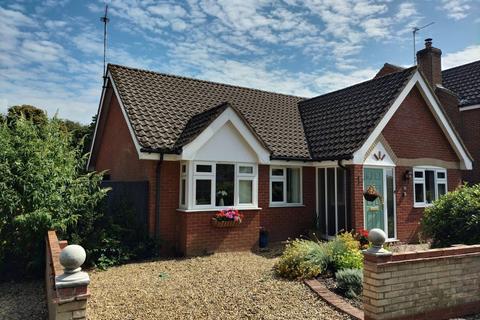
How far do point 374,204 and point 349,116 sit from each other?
12.1ft

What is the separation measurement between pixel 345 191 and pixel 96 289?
847 centimetres

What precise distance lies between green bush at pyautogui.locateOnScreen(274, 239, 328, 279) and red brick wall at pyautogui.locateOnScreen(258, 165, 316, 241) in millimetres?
4301

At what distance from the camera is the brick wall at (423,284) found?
5.43 metres

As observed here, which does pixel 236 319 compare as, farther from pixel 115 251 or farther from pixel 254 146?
pixel 254 146

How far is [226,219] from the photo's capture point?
11.1m

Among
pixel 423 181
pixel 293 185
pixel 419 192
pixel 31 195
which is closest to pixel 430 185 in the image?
pixel 423 181

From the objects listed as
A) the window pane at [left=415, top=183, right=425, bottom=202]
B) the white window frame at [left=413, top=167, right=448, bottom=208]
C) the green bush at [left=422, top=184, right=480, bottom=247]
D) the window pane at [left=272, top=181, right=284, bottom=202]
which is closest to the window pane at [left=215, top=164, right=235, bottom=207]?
the window pane at [left=272, top=181, right=284, bottom=202]

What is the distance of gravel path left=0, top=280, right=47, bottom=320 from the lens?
6344 mm

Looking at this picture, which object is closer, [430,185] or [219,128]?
[219,128]

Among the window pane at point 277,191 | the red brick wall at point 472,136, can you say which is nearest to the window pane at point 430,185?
the red brick wall at point 472,136

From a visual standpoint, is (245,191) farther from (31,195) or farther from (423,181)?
(423,181)

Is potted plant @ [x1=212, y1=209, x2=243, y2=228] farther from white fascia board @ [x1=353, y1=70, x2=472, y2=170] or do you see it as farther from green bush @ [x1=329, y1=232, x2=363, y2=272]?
white fascia board @ [x1=353, y1=70, x2=472, y2=170]

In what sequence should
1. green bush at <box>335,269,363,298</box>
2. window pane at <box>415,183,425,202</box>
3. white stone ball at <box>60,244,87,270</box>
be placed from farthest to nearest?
window pane at <box>415,183,425,202</box>, green bush at <box>335,269,363,298</box>, white stone ball at <box>60,244,87,270</box>

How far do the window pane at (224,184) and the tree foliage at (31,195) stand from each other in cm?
380
